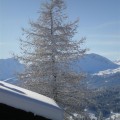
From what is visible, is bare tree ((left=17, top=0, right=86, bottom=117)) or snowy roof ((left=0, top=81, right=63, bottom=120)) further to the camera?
bare tree ((left=17, top=0, right=86, bottom=117))

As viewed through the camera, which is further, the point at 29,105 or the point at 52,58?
the point at 52,58

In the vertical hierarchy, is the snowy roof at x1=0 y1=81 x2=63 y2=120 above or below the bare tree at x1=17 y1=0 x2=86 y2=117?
below

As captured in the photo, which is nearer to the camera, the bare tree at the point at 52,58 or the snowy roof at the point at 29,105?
the snowy roof at the point at 29,105

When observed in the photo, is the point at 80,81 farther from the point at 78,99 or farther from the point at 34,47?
the point at 34,47

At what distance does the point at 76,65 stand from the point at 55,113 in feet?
54.0

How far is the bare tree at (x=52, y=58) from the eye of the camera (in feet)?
62.7

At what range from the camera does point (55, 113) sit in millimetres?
4891

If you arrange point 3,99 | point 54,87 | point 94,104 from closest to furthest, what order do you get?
point 3,99
point 54,87
point 94,104

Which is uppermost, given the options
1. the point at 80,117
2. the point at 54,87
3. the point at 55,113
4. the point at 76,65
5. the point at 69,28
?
the point at 69,28

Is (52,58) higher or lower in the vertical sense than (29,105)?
higher

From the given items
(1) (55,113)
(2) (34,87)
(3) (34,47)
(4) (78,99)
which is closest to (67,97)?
(4) (78,99)

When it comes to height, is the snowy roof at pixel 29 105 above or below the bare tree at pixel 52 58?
below

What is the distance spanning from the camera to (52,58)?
19.7 meters

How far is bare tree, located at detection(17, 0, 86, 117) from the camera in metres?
19.1
